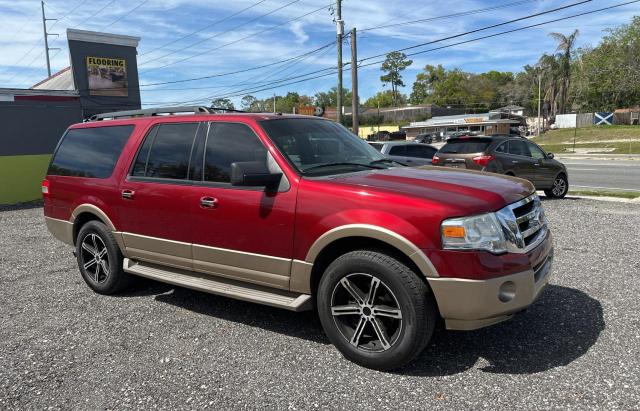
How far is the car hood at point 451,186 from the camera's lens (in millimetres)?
3240

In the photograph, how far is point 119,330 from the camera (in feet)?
14.0

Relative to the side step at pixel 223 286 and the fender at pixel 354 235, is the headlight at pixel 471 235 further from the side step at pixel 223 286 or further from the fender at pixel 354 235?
the side step at pixel 223 286

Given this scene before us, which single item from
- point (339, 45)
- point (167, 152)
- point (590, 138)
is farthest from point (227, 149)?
point (590, 138)

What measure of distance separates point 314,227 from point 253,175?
1.89 ft

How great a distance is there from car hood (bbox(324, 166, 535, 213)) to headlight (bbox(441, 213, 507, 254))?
76mm

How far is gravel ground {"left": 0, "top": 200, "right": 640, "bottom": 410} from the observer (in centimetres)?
311

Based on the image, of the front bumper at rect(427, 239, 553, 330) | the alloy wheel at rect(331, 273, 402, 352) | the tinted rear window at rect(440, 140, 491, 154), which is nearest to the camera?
the front bumper at rect(427, 239, 553, 330)

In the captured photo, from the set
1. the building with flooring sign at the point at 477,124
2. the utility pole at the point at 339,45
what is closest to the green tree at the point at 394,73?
the building with flooring sign at the point at 477,124

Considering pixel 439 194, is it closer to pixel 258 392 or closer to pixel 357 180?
pixel 357 180

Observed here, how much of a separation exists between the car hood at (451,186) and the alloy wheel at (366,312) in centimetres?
66

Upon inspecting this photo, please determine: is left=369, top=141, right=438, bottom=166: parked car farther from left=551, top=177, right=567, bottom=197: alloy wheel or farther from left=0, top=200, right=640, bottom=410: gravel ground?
left=0, top=200, right=640, bottom=410: gravel ground

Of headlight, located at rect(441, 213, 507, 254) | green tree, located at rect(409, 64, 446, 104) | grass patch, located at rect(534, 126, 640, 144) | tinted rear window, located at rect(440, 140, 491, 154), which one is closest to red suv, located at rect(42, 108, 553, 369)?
headlight, located at rect(441, 213, 507, 254)

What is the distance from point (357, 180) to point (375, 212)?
1.41ft

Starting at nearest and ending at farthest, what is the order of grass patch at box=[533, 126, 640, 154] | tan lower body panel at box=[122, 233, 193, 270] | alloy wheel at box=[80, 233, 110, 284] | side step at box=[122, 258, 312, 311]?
side step at box=[122, 258, 312, 311] < tan lower body panel at box=[122, 233, 193, 270] < alloy wheel at box=[80, 233, 110, 284] < grass patch at box=[533, 126, 640, 154]
